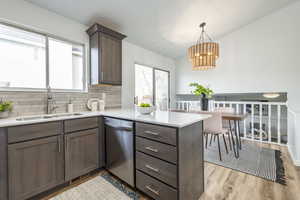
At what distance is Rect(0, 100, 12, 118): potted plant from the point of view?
157 centimetres

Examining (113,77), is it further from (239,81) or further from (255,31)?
(255,31)

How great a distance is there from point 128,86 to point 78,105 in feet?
4.05

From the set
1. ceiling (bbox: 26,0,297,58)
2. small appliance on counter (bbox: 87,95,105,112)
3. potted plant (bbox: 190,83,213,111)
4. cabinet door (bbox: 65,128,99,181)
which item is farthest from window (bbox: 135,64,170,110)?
cabinet door (bbox: 65,128,99,181)

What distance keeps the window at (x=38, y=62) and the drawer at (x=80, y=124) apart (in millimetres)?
859

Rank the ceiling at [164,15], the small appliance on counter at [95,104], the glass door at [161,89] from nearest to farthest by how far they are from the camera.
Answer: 1. the ceiling at [164,15]
2. the small appliance on counter at [95,104]
3. the glass door at [161,89]

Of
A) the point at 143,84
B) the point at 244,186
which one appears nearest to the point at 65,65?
the point at 143,84

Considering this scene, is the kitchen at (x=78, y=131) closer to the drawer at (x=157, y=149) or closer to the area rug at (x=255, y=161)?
the drawer at (x=157, y=149)

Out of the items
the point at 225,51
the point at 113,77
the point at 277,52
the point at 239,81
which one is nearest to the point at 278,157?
the point at 239,81

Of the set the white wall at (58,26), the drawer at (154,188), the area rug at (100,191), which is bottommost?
the area rug at (100,191)

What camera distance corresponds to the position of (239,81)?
396 cm

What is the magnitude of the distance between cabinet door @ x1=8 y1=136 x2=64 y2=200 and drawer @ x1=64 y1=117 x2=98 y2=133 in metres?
0.15

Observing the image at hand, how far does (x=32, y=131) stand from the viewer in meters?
1.40

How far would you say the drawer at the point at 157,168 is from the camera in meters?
1.22

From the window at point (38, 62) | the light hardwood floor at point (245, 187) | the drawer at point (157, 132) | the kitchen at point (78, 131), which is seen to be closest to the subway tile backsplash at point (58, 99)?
the kitchen at point (78, 131)
